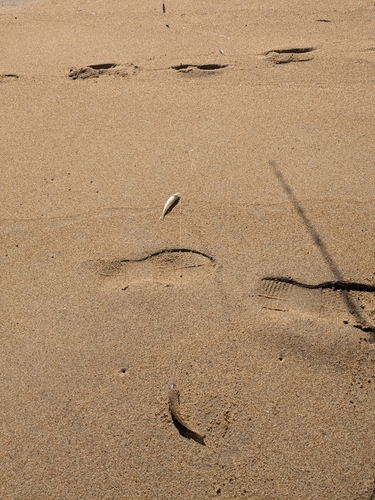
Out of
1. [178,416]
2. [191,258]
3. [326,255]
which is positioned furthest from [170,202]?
[178,416]

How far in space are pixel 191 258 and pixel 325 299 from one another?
69 centimetres

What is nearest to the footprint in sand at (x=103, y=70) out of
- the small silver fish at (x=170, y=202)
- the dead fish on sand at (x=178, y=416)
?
the small silver fish at (x=170, y=202)

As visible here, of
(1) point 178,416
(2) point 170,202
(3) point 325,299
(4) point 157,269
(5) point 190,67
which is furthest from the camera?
(5) point 190,67

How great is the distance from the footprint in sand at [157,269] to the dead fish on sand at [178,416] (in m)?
0.55

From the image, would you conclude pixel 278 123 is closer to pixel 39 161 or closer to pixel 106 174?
pixel 106 174

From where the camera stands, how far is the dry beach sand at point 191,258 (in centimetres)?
198

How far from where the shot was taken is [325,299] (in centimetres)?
233

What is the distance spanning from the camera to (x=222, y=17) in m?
3.82

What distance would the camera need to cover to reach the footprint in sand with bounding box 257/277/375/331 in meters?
2.27

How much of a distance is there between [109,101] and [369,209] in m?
1.82

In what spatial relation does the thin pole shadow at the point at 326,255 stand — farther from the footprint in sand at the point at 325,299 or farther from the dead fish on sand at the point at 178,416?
the dead fish on sand at the point at 178,416

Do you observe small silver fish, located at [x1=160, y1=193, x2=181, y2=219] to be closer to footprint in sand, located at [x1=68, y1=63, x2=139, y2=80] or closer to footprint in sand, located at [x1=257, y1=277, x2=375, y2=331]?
footprint in sand, located at [x1=257, y1=277, x2=375, y2=331]

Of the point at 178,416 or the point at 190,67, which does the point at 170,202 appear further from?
the point at 190,67

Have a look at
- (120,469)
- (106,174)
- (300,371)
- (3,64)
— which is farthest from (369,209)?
(3,64)
